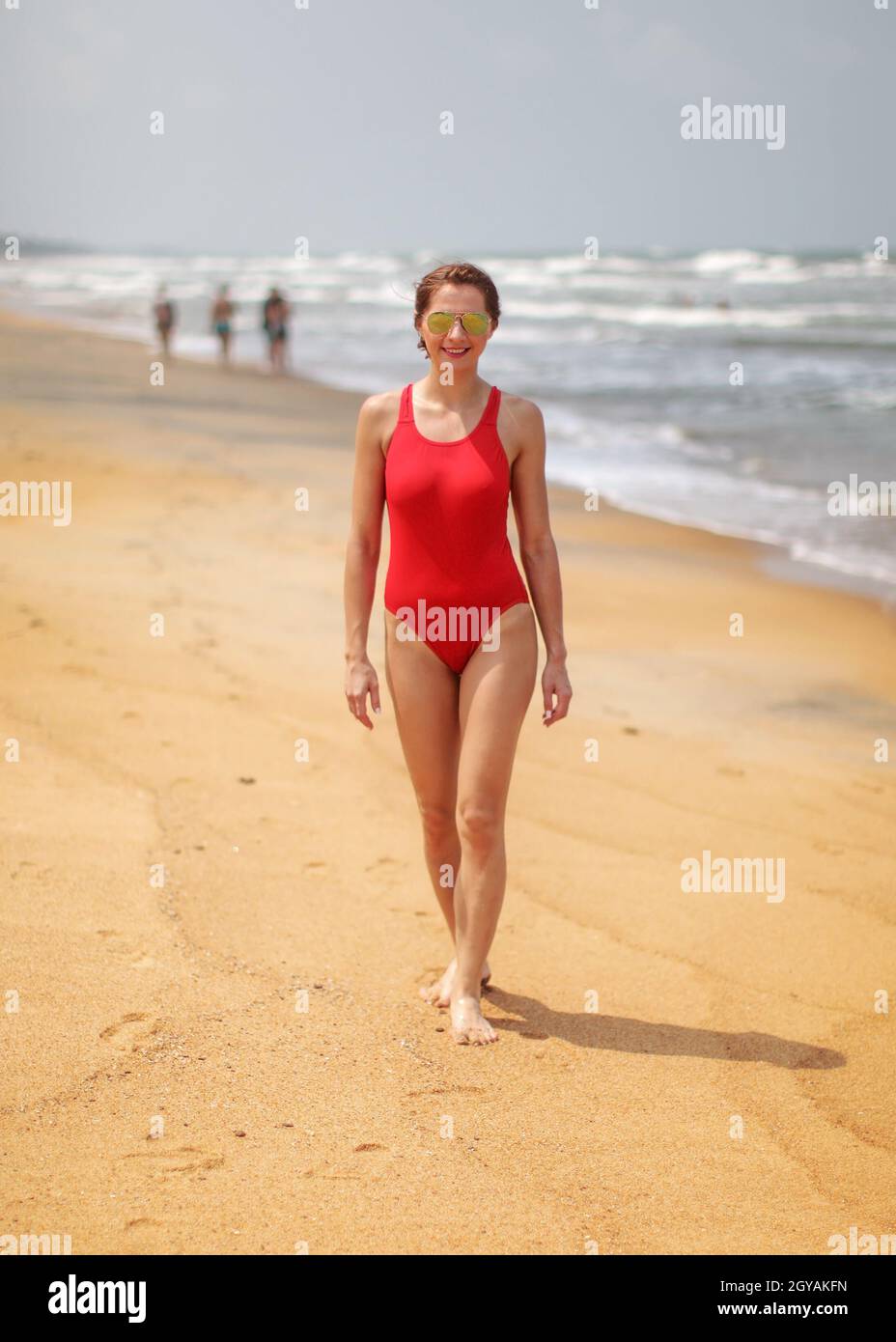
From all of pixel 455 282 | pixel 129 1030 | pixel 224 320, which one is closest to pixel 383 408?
pixel 455 282

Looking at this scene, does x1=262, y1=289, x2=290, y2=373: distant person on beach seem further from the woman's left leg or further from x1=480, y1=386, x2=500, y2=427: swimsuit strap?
the woman's left leg

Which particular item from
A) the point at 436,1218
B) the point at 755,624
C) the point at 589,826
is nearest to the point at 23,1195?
the point at 436,1218

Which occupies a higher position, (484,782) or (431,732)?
(431,732)

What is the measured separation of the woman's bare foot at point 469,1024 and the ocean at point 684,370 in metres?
2.03

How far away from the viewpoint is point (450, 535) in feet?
12.2

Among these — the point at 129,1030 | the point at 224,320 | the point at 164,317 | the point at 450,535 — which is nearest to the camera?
the point at 129,1030

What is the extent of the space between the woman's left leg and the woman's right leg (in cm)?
6

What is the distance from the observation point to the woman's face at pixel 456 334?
3.71m

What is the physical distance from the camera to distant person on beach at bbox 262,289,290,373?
23.3 meters

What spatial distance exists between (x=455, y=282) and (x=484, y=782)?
1413 millimetres

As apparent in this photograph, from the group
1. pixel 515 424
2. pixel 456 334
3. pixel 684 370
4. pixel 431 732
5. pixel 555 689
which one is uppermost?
pixel 684 370

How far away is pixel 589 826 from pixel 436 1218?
100 inches

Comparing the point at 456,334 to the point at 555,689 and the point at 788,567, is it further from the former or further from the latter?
the point at 788,567
